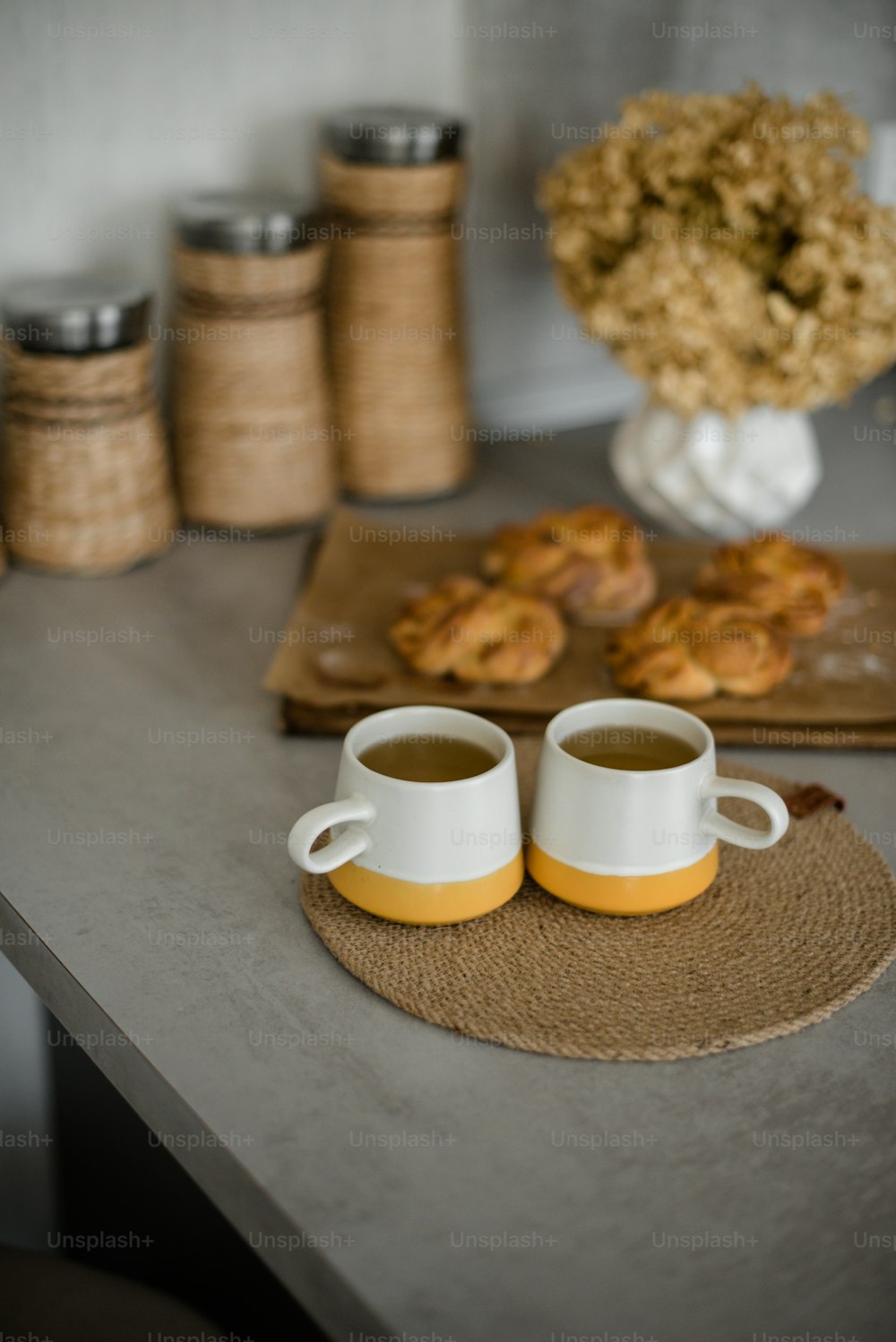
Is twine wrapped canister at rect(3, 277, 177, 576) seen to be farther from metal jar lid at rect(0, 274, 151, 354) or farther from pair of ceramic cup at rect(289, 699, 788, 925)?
pair of ceramic cup at rect(289, 699, 788, 925)

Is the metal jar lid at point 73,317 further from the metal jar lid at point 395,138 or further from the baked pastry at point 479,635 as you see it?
the baked pastry at point 479,635

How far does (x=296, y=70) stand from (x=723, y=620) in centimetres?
82

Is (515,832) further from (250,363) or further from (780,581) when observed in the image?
(250,363)

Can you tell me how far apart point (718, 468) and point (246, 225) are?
53 centimetres

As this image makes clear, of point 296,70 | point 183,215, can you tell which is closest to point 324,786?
point 183,215

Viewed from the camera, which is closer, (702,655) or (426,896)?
(426,896)

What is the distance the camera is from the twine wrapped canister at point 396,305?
4.23 feet

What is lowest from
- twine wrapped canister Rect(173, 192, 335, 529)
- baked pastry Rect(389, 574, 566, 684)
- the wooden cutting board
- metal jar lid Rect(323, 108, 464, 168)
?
the wooden cutting board

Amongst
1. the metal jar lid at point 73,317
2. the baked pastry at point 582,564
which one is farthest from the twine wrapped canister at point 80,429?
the baked pastry at point 582,564

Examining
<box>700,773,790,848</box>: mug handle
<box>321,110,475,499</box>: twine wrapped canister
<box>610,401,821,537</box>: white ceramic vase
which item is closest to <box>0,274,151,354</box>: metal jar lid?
<box>321,110,475,499</box>: twine wrapped canister

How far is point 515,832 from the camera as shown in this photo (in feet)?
2.45

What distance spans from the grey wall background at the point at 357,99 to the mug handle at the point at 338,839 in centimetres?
46

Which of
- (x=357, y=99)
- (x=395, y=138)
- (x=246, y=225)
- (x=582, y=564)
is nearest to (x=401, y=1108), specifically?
(x=582, y=564)

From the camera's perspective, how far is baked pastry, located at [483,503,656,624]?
3.75 feet
